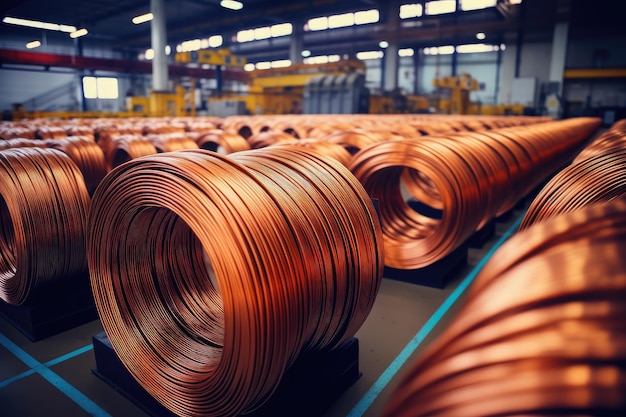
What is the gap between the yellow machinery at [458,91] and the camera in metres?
21.8

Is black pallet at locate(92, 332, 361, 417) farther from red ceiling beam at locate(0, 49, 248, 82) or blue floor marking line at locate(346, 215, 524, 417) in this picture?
red ceiling beam at locate(0, 49, 248, 82)

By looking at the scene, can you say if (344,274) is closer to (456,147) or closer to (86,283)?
(86,283)

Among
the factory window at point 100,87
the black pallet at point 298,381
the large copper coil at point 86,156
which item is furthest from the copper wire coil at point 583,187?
the factory window at point 100,87

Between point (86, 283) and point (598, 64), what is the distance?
86.5 feet

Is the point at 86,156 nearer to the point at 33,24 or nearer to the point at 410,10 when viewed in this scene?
the point at 33,24

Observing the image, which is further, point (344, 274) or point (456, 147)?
point (456, 147)

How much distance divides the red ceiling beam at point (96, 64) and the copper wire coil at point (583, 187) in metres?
22.8

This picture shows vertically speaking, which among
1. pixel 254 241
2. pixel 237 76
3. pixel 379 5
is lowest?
pixel 254 241

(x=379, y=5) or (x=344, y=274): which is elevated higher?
(x=379, y=5)

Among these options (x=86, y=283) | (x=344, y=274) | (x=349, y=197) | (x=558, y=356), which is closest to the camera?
(x=558, y=356)

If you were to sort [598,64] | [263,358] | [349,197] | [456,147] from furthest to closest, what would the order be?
[598,64] → [456,147] → [349,197] → [263,358]

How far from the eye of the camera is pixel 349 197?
7.96 ft

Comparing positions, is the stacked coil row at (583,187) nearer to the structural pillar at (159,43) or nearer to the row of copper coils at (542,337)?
the row of copper coils at (542,337)

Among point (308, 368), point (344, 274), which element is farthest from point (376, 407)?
point (344, 274)
